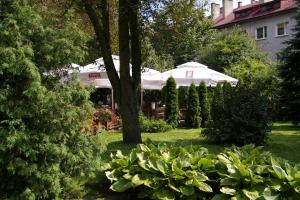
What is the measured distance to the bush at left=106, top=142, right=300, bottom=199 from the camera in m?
5.58

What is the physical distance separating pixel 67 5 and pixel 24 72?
5300mm

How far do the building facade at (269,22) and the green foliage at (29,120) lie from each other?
32.9 meters

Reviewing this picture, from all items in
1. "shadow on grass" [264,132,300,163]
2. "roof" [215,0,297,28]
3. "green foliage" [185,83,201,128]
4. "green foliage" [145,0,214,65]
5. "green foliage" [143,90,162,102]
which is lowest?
"shadow on grass" [264,132,300,163]

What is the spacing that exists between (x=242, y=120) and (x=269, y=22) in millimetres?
31143

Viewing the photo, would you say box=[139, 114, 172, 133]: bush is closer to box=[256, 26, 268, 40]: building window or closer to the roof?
the roof

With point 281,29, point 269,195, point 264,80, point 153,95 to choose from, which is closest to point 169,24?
point 269,195

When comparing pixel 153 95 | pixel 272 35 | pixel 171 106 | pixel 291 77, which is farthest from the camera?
pixel 272 35

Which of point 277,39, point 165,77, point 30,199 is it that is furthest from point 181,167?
point 277,39

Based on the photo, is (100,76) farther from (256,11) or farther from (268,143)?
(256,11)

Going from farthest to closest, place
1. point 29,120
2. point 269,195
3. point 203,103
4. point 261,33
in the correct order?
1. point 261,33
2. point 203,103
3. point 29,120
4. point 269,195

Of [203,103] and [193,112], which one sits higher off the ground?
[203,103]

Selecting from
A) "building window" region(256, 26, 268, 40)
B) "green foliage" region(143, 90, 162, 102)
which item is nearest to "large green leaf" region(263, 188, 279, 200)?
"green foliage" region(143, 90, 162, 102)

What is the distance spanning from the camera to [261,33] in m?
41.3

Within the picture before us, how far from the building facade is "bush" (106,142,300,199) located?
32086 mm
